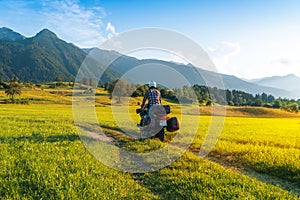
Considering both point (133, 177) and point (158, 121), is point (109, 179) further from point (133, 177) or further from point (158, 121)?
point (158, 121)

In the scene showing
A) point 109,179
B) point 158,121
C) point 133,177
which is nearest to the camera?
point 109,179

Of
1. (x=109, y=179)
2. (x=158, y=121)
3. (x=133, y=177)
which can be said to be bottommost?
(x=133, y=177)

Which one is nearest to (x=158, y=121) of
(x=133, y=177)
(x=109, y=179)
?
(x=133, y=177)

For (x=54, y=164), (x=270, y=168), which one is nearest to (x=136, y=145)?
(x=54, y=164)

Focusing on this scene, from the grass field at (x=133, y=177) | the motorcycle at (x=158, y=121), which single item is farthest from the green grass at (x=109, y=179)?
the motorcycle at (x=158, y=121)

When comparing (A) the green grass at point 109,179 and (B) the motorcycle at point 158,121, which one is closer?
(A) the green grass at point 109,179

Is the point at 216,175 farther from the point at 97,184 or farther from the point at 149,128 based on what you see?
the point at 149,128

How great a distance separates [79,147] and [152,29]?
694 centimetres

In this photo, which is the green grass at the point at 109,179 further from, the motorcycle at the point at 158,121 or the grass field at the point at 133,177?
the motorcycle at the point at 158,121

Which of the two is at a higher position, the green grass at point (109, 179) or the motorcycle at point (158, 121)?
the motorcycle at point (158, 121)

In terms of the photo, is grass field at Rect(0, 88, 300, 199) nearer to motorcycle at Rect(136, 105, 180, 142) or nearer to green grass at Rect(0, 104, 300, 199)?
green grass at Rect(0, 104, 300, 199)

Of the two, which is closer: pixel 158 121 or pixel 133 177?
pixel 133 177

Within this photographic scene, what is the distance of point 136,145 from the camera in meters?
15.1

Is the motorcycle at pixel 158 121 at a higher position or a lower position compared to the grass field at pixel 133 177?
higher
